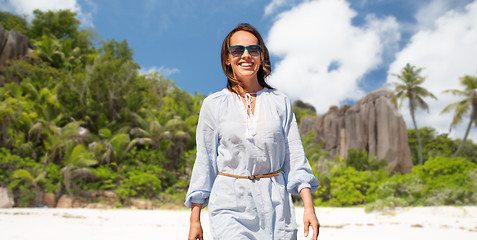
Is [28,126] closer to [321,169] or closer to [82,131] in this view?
[82,131]

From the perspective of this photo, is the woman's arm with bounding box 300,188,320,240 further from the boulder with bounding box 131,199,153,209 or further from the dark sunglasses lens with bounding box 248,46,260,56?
the boulder with bounding box 131,199,153,209

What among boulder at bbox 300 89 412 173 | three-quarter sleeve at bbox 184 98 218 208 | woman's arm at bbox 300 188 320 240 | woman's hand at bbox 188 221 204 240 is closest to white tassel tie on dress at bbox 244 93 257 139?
three-quarter sleeve at bbox 184 98 218 208

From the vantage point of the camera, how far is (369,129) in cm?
2706

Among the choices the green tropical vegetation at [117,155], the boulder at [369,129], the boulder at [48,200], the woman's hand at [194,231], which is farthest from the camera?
the boulder at [369,129]

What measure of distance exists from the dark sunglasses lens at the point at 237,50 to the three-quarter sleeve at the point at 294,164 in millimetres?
344

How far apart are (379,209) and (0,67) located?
23947 mm

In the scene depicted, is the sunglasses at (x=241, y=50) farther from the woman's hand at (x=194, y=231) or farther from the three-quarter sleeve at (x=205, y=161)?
the woman's hand at (x=194, y=231)

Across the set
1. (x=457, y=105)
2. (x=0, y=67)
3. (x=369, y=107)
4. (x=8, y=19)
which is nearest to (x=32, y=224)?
(x=0, y=67)

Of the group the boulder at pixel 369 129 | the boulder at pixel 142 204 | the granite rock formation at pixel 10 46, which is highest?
the granite rock formation at pixel 10 46

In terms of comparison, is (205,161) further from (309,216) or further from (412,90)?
(412,90)

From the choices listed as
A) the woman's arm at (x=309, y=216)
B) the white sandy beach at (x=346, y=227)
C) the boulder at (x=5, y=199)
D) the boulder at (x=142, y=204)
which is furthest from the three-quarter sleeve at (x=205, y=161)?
the boulder at (x=5, y=199)

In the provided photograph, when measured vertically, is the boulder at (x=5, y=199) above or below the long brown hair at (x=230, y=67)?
below

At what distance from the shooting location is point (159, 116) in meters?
18.7

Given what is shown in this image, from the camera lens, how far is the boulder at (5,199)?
12.2m
